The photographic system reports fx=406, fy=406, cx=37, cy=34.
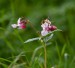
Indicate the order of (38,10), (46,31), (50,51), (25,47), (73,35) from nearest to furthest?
(46,31), (25,47), (50,51), (73,35), (38,10)

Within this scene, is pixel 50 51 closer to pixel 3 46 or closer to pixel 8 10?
pixel 3 46

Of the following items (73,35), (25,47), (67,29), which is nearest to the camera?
(25,47)

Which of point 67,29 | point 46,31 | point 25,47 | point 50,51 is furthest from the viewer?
point 67,29

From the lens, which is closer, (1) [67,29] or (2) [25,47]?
(2) [25,47]

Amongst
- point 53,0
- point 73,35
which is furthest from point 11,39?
point 53,0

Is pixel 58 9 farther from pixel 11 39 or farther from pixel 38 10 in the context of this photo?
pixel 11 39

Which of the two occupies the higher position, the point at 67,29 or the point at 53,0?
the point at 53,0

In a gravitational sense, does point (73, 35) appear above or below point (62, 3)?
below

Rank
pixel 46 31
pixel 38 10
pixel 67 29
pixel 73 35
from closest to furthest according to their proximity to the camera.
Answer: pixel 46 31 → pixel 73 35 → pixel 67 29 → pixel 38 10

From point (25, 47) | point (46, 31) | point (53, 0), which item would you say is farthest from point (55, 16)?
point (46, 31)
